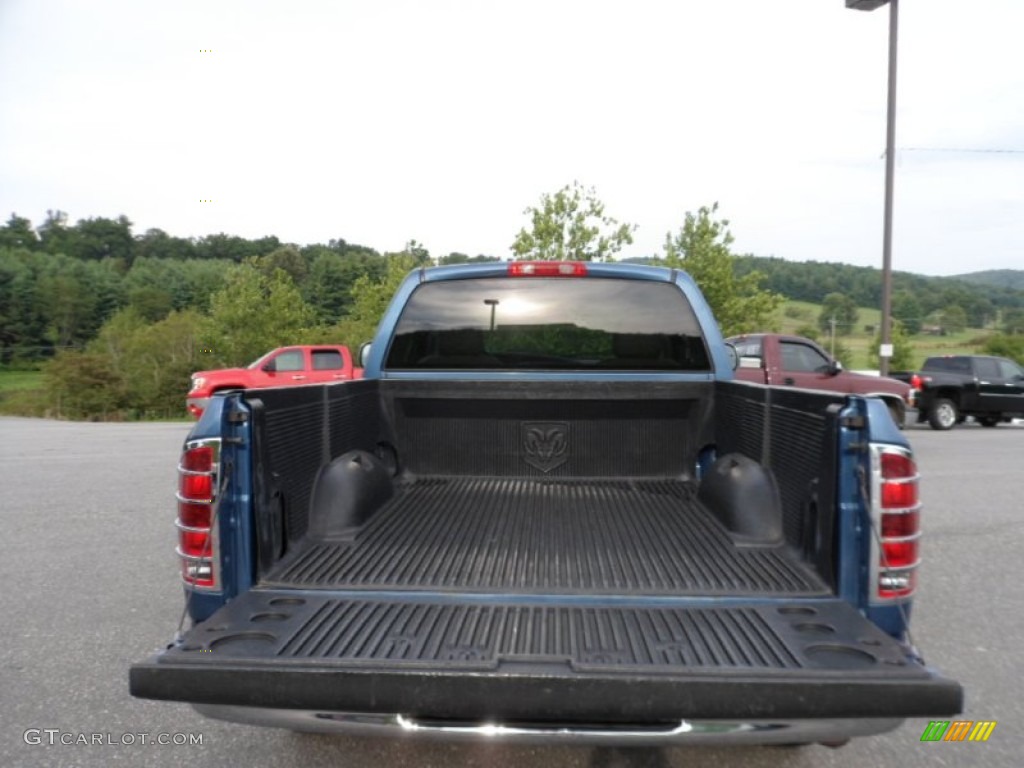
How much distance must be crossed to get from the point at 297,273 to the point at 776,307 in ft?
198

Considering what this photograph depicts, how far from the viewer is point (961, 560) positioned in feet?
20.9

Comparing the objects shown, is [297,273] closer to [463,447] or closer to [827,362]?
[827,362]

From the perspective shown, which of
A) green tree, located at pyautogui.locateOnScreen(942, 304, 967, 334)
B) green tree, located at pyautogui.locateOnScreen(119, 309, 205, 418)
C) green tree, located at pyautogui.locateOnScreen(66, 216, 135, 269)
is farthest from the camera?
green tree, located at pyautogui.locateOnScreen(66, 216, 135, 269)

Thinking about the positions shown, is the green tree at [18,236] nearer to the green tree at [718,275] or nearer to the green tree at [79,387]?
the green tree at [79,387]

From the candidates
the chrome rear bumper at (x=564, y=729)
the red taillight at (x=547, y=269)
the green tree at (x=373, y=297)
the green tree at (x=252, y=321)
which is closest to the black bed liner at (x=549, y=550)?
the chrome rear bumper at (x=564, y=729)

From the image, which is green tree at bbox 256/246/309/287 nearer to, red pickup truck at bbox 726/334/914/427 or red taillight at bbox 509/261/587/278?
red pickup truck at bbox 726/334/914/427

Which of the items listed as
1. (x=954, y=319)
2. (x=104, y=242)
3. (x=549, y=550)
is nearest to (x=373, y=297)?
(x=549, y=550)

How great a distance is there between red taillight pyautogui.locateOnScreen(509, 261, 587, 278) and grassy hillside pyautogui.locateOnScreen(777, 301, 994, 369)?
57123 millimetres

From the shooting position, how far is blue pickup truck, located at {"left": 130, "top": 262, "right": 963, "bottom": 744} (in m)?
2.03

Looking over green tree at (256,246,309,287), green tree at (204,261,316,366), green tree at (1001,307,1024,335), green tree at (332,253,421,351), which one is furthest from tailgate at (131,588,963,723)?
green tree at (256,246,309,287)

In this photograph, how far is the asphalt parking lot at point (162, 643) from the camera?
3.11 metres

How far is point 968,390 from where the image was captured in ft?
66.1

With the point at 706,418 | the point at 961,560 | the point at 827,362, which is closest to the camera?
the point at 706,418

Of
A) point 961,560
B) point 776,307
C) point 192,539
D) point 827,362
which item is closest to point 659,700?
point 192,539
